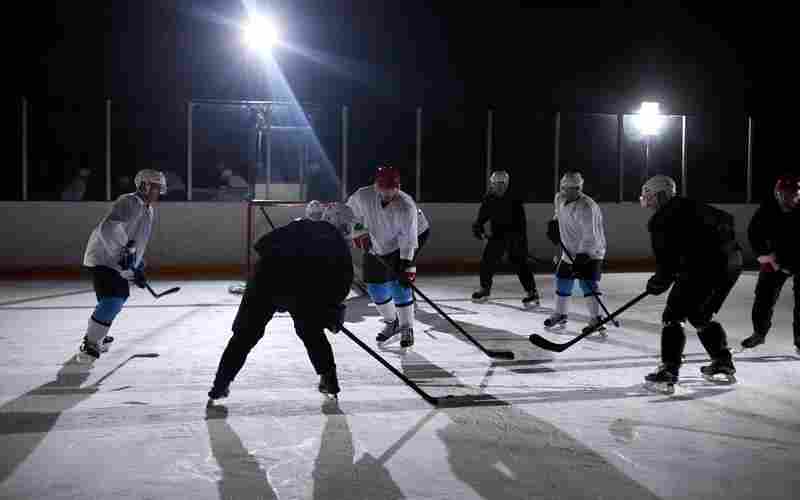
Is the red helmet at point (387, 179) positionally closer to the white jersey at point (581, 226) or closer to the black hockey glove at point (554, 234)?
the black hockey glove at point (554, 234)

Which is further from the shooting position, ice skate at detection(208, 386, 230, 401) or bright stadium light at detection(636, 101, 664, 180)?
bright stadium light at detection(636, 101, 664, 180)

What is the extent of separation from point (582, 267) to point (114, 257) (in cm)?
380

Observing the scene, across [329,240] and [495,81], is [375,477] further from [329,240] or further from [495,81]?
[495,81]

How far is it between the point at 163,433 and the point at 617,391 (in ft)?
8.79

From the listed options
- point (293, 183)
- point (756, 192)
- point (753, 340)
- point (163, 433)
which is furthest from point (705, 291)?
point (756, 192)

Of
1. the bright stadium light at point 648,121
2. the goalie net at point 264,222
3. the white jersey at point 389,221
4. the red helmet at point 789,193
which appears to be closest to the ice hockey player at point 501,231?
the goalie net at point 264,222

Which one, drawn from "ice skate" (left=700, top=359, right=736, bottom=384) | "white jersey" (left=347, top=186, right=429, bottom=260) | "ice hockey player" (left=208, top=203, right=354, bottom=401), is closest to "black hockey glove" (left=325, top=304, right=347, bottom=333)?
"ice hockey player" (left=208, top=203, right=354, bottom=401)

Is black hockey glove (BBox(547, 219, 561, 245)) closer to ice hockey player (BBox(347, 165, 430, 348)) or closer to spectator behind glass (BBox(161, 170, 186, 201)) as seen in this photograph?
ice hockey player (BBox(347, 165, 430, 348))

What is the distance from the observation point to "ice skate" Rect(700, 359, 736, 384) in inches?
235

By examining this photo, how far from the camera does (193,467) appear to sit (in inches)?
156

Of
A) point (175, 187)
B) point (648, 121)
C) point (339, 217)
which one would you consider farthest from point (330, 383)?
point (648, 121)

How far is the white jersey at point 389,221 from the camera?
7.39 metres

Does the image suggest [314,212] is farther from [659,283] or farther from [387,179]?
[387,179]

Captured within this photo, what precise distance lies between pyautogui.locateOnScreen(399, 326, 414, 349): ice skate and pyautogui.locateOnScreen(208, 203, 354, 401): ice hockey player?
82.2 inches
